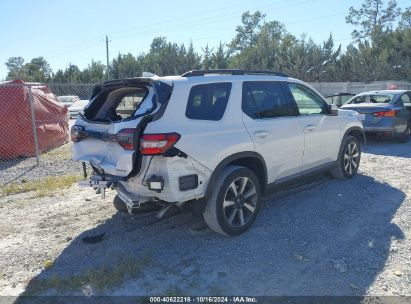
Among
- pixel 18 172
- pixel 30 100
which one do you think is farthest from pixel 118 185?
pixel 30 100

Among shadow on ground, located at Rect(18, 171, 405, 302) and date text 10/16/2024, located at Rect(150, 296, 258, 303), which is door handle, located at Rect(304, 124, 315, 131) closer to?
shadow on ground, located at Rect(18, 171, 405, 302)

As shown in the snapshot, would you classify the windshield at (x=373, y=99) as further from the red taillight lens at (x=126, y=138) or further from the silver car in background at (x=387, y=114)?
the red taillight lens at (x=126, y=138)

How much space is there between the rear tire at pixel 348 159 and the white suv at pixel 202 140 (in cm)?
104

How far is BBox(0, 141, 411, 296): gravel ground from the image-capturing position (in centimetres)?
362

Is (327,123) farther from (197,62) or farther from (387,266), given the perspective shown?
(197,62)

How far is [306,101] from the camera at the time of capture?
19.1 feet

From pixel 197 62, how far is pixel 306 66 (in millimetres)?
12222

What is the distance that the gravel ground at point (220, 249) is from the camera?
11.9 feet

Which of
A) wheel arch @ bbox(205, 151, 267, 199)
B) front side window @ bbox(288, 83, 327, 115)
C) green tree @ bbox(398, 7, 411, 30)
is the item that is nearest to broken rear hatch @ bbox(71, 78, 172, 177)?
wheel arch @ bbox(205, 151, 267, 199)

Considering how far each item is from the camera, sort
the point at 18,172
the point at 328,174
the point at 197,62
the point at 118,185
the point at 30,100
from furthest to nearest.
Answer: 1. the point at 197,62
2. the point at 30,100
3. the point at 18,172
4. the point at 328,174
5. the point at 118,185

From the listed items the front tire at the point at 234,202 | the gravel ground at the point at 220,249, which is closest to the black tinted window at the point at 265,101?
the front tire at the point at 234,202

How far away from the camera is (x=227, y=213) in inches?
179

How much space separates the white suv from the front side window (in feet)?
0.09

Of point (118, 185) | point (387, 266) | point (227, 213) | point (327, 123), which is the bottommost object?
point (387, 266)
